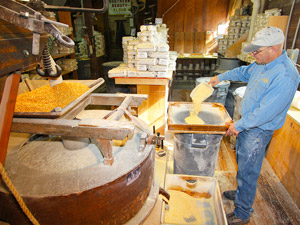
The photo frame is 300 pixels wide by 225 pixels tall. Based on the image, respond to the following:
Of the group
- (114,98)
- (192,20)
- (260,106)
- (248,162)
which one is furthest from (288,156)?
(192,20)

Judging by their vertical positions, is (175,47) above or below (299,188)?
above

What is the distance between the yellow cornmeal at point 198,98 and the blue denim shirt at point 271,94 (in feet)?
2.24

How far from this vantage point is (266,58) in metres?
2.37

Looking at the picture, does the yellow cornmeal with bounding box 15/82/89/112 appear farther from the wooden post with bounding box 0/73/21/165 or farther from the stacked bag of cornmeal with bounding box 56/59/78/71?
the stacked bag of cornmeal with bounding box 56/59/78/71

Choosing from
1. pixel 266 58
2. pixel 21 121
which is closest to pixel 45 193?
pixel 21 121

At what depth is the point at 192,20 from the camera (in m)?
9.37

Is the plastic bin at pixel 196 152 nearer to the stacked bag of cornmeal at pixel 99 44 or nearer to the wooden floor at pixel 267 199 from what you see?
the wooden floor at pixel 267 199

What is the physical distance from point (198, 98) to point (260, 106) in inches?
43.5

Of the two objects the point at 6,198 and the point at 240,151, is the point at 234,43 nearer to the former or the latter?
the point at 240,151

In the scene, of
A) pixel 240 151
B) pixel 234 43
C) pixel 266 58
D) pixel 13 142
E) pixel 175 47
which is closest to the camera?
pixel 13 142

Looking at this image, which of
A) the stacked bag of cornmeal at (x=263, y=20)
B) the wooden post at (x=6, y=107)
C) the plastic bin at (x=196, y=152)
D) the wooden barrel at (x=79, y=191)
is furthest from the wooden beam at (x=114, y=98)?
the stacked bag of cornmeal at (x=263, y=20)

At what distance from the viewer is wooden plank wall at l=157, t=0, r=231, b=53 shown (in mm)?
9117

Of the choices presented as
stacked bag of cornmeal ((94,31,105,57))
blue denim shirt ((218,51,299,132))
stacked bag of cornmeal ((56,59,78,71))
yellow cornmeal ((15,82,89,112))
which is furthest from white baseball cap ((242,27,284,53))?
stacked bag of cornmeal ((94,31,105,57))

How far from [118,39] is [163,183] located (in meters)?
12.3
